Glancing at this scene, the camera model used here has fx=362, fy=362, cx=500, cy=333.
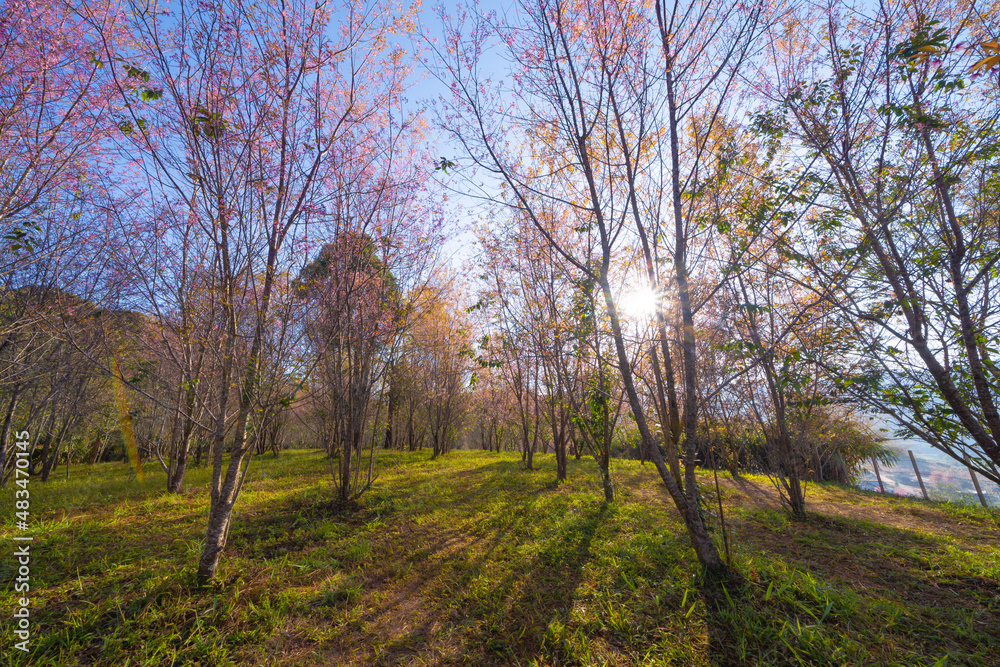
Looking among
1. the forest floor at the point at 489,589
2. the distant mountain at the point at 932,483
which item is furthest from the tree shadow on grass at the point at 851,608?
the distant mountain at the point at 932,483

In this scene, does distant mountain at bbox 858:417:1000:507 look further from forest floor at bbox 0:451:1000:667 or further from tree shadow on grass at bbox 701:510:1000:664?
tree shadow on grass at bbox 701:510:1000:664

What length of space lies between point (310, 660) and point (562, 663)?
2118 millimetres

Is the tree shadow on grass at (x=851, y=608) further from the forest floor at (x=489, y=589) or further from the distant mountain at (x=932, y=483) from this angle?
the distant mountain at (x=932, y=483)

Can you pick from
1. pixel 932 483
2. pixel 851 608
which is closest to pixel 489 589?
pixel 851 608

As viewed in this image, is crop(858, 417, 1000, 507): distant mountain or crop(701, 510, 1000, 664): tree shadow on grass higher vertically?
crop(858, 417, 1000, 507): distant mountain

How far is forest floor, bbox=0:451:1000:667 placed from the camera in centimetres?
310

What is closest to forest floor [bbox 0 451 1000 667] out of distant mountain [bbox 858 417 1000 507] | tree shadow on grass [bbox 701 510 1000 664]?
tree shadow on grass [bbox 701 510 1000 664]

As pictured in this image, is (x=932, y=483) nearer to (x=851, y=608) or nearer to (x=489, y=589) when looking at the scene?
(x=851, y=608)

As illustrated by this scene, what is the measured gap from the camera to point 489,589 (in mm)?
4152

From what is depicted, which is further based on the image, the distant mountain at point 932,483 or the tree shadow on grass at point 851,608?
the distant mountain at point 932,483

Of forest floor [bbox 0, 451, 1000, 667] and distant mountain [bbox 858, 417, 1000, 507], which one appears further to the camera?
distant mountain [bbox 858, 417, 1000, 507]

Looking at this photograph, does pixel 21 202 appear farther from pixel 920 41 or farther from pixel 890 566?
pixel 890 566

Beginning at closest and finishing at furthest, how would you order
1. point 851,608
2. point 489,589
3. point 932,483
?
point 851,608 → point 489,589 → point 932,483

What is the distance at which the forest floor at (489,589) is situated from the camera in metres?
3.10
